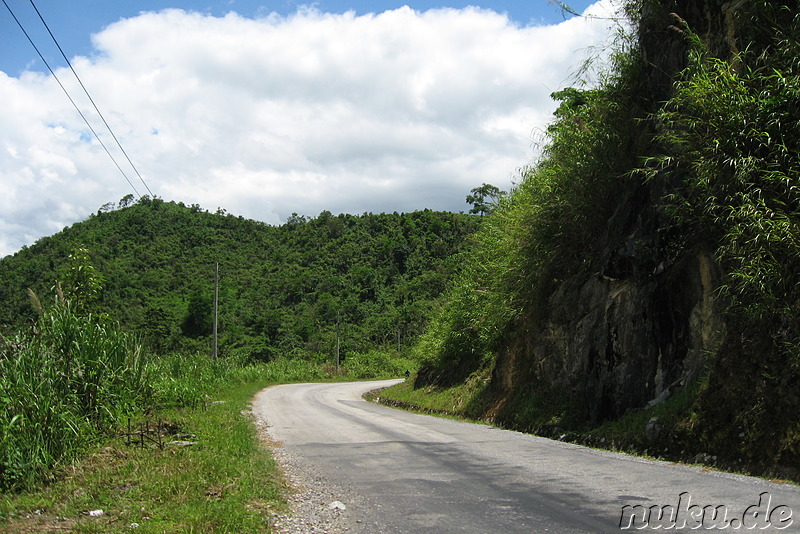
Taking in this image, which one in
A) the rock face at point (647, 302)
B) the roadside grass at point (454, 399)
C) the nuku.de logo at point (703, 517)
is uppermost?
the rock face at point (647, 302)

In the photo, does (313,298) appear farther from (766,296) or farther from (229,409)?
(766,296)

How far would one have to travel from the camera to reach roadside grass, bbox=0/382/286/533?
5598 millimetres

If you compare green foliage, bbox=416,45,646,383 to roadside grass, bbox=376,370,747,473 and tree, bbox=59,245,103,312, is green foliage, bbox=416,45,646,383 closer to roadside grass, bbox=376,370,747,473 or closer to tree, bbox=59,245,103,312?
roadside grass, bbox=376,370,747,473

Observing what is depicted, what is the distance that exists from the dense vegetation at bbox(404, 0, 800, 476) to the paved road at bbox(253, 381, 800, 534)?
3.73 ft

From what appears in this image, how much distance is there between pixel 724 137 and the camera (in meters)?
9.16

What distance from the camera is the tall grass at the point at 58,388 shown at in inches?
313

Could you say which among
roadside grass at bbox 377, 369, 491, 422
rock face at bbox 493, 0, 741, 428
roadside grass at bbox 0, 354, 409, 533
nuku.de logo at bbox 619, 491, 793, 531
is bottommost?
roadside grass at bbox 377, 369, 491, 422

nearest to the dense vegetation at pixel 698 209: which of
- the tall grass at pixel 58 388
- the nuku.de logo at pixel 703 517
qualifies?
the nuku.de logo at pixel 703 517

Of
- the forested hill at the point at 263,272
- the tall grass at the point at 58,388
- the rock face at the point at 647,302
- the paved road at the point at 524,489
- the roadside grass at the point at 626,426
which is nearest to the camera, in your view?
the paved road at the point at 524,489

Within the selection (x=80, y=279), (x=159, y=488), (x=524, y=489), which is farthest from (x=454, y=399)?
(x=159, y=488)

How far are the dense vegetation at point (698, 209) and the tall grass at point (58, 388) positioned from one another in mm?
8892

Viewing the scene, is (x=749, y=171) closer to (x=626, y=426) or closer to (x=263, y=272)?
(x=626, y=426)

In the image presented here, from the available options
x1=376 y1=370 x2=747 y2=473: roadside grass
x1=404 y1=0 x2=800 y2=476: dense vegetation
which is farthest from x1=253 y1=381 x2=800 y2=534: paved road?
x1=404 y1=0 x2=800 y2=476: dense vegetation

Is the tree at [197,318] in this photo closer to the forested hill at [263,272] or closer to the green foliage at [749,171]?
the forested hill at [263,272]
